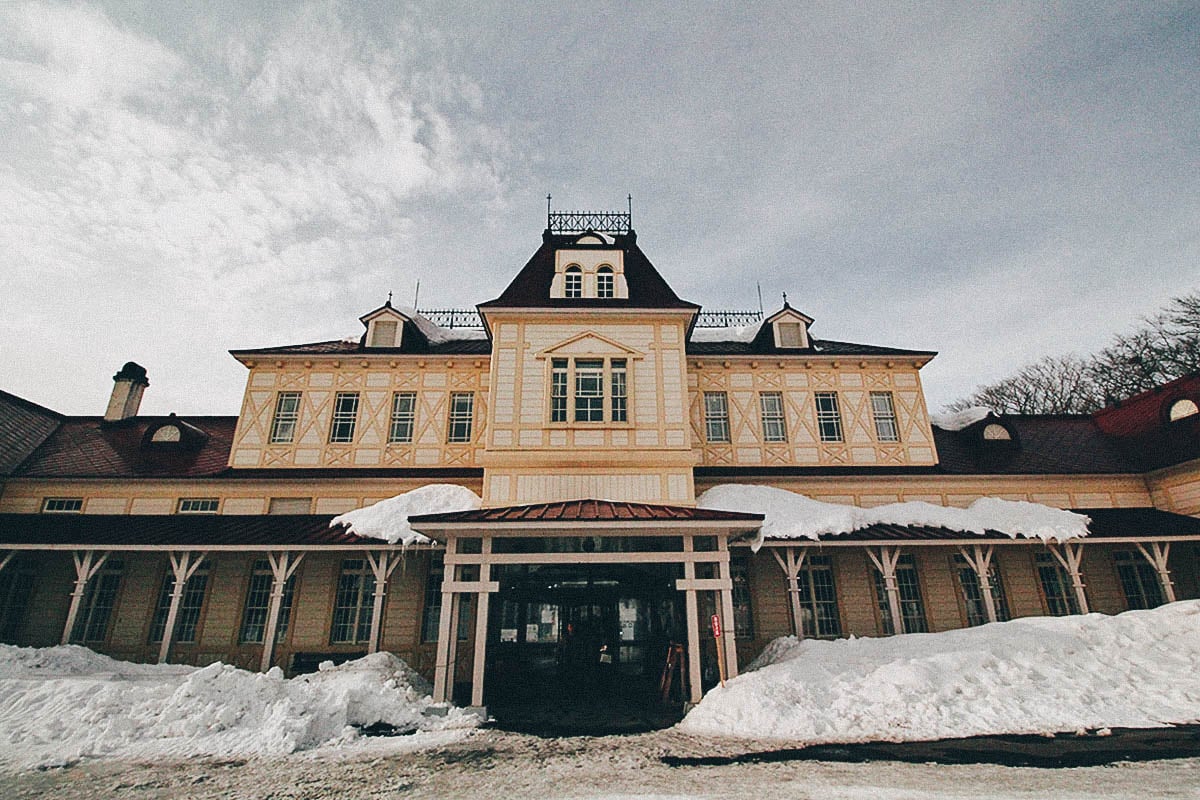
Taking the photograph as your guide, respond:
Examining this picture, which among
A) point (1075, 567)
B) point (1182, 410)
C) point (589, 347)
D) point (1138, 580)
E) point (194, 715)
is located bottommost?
point (194, 715)

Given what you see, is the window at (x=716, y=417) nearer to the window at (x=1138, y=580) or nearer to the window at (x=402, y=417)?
the window at (x=402, y=417)

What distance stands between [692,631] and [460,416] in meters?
10.7

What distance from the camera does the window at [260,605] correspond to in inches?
640

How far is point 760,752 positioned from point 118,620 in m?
18.2

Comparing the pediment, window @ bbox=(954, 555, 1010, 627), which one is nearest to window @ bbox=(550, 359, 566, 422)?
the pediment

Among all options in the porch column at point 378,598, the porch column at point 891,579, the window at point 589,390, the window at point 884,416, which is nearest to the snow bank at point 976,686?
the porch column at point 891,579

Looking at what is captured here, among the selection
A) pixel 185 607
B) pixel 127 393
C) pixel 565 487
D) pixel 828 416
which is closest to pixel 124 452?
pixel 127 393

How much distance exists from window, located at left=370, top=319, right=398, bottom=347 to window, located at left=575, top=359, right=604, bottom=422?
7.79m

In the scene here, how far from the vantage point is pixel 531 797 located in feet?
22.1

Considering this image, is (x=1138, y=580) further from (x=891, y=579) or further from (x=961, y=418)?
(x=891, y=579)

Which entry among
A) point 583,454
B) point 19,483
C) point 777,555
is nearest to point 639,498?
point 583,454

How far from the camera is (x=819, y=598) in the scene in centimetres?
1705

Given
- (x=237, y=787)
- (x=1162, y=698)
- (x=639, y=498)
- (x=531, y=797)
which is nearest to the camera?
(x=531, y=797)

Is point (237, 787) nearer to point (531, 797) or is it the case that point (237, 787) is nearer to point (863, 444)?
point (531, 797)
